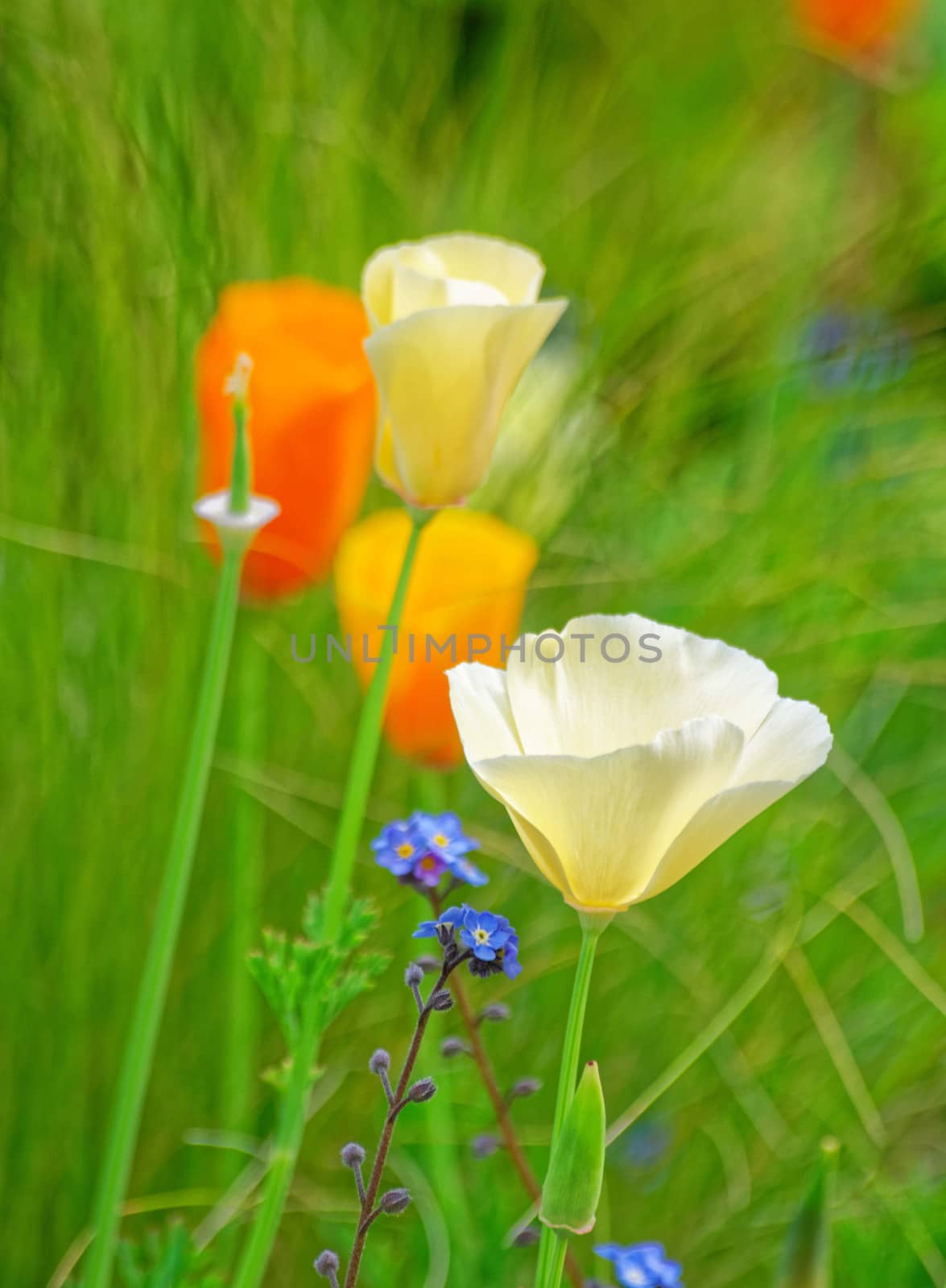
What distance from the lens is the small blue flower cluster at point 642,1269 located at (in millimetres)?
271

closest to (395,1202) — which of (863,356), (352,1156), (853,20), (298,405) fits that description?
(352,1156)

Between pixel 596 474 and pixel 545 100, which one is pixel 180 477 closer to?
pixel 596 474

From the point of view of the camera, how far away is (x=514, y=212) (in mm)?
689

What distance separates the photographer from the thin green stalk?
0.44 m

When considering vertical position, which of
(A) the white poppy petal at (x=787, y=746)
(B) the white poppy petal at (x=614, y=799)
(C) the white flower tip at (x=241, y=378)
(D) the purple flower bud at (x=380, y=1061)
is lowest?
(D) the purple flower bud at (x=380, y=1061)

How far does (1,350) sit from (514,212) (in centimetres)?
26

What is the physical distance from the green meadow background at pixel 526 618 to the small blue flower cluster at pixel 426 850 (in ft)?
0.41

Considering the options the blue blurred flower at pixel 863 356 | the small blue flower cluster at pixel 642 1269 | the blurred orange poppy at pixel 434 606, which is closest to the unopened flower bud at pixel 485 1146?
the small blue flower cluster at pixel 642 1269

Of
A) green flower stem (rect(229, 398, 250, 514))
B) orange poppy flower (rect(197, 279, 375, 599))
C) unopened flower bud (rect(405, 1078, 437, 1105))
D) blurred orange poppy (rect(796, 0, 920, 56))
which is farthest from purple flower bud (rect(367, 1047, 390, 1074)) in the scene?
blurred orange poppy (rect(796, 0, 920, 56))

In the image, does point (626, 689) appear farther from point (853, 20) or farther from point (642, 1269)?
point (853, 20)

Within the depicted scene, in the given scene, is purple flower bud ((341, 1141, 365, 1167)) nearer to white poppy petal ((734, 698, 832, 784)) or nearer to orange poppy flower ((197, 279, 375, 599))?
white poppy petal ((734, 698, 832, 784))

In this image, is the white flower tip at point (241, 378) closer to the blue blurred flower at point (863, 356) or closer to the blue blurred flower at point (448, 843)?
the blue blurred flower at point (448, 843)

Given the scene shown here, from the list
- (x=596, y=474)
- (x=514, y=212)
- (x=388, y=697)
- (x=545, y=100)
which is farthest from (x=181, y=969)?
(x=545, y=100)

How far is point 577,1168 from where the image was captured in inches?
8.8
